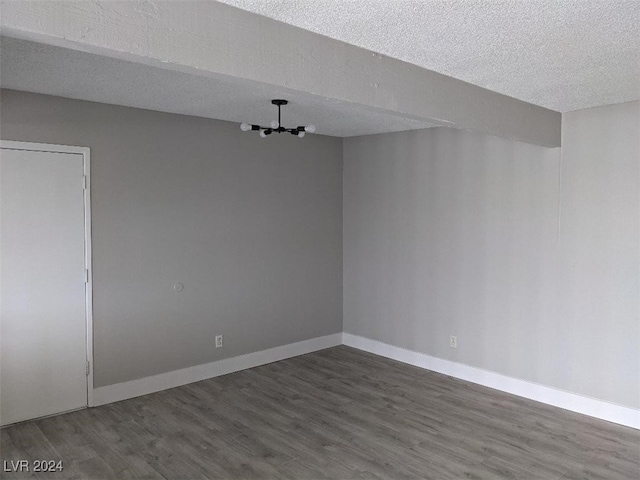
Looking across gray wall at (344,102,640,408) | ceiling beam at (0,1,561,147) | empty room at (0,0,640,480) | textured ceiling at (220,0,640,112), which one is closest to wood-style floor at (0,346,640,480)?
empty room at (0,0,640,480)

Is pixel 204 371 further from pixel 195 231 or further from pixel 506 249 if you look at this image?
pixel 506 249

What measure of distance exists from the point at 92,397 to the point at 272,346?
1909mm

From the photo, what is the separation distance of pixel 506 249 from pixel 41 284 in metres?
3.99

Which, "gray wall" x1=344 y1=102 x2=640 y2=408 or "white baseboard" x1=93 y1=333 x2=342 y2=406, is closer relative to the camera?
"gray wall" x1=344 y1=102 x2=640 y2=408

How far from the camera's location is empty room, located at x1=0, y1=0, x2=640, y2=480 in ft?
7.67

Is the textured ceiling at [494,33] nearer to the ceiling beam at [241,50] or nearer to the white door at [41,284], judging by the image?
the ceiling beam at [241,50]

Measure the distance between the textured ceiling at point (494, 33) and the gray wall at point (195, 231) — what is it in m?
2.69

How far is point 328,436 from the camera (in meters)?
3.71

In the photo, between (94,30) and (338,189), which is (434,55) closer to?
(94,30)

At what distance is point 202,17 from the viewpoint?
6.31 ft

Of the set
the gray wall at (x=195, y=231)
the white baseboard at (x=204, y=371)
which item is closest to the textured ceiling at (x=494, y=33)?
the gray wall at (x=195, y=231)

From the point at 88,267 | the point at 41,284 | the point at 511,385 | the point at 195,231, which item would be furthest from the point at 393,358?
the point at 41,284

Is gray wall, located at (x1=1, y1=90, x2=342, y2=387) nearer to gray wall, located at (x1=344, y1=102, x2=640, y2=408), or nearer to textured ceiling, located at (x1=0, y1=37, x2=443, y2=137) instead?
textured ceiling, located at (x1=0, y1=37, x2=443, y2=137)

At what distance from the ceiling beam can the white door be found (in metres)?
2.59
